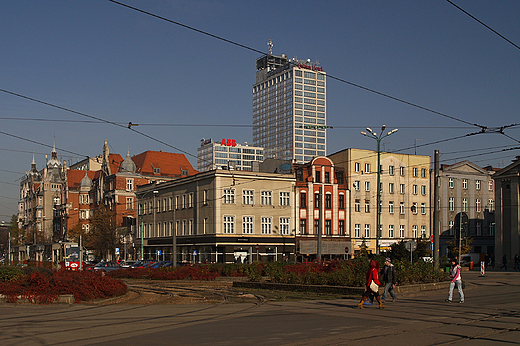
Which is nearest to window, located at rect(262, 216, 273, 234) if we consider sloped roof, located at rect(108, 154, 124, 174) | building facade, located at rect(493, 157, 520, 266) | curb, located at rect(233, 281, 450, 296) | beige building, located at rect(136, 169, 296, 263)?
beige building, located at rect(136, 169, 296, 263)

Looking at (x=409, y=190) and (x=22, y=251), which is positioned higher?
(x=409, y=190)

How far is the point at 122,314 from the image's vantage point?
16.1 metres

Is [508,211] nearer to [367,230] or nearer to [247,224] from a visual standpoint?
[367,230]

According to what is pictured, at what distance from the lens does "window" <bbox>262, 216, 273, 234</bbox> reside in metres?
64.1

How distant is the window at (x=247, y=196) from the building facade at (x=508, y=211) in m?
27.8

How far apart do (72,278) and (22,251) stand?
58.8 meters

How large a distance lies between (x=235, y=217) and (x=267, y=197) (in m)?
4.85

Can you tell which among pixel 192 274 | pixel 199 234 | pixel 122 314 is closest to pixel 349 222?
pixel 199 234

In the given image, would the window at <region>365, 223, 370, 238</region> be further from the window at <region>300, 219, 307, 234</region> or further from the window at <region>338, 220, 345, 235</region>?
the window at <region>300, 219, 307, 234</region>

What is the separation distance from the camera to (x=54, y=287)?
20.0 m

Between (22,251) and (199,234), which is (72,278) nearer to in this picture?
(199,234)

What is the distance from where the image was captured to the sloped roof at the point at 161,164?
97.6 meters

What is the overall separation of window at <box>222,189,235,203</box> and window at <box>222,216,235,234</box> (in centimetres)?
178

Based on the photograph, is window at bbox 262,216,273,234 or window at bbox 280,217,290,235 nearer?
window at bbox 262,216,273,234
